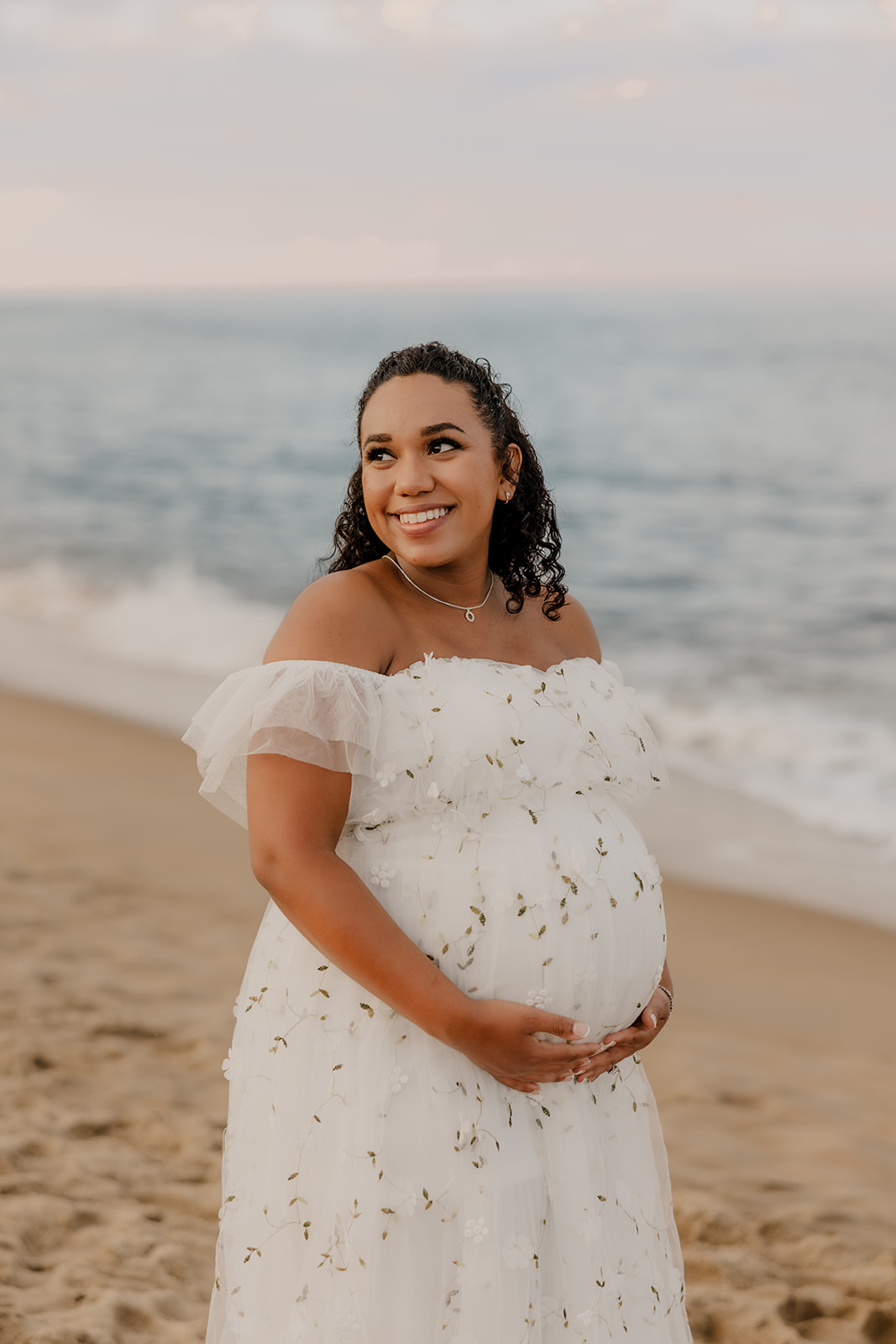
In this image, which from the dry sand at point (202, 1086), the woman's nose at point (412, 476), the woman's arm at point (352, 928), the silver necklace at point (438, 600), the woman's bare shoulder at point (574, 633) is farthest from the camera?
the dry sand at point (202, 1086)

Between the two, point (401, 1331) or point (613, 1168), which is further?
point (613, 1168)

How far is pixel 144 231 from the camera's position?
3728 cm

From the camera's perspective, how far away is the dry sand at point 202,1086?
321cm

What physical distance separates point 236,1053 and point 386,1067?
1.08ft

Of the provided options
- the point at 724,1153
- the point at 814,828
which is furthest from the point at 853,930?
the point at 724,1153

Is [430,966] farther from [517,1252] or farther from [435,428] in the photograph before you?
[435,428]

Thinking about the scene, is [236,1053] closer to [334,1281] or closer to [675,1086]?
[334,1281]

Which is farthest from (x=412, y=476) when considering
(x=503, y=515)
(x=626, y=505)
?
(x=626, y=505)

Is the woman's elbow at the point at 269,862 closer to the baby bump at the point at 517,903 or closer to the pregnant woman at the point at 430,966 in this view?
the pregnant woman at the point at 430,966

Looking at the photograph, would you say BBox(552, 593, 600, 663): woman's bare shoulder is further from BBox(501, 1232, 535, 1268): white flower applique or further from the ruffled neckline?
BBox(501, 1232, 535, 1268): white flower applique

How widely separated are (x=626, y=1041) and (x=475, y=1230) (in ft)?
1.35

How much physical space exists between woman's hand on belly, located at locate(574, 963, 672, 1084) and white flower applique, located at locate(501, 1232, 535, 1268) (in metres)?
0.27

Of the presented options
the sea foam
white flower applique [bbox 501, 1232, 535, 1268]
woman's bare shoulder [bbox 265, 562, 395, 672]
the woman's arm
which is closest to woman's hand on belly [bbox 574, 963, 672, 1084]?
the woman's arm

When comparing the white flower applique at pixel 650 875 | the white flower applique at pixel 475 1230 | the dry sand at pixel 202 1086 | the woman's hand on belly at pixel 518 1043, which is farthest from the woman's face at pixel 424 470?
the dry sand at pixel 202 1086
